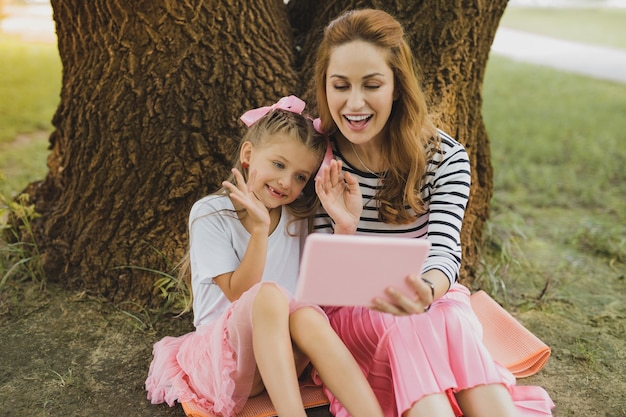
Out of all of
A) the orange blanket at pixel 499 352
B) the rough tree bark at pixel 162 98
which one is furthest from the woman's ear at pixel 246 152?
the orange blanket at pixel 499 352

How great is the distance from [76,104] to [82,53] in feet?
0.73

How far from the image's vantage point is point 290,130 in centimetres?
231

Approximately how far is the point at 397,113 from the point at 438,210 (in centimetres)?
36

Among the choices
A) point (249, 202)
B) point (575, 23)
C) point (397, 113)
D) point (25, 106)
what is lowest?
point (25, 106)

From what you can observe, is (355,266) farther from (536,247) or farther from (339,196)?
(536,247)

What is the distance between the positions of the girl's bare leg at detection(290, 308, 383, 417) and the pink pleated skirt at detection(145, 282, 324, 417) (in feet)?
0.22

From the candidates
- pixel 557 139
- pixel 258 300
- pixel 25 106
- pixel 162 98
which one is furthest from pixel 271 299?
pixel 25 106

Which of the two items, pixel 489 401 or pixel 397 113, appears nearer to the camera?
pixel 489 401

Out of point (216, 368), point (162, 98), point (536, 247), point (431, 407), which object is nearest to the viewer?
point (431, 407)

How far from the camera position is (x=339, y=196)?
2340mm

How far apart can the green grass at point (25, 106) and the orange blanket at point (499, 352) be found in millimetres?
2135

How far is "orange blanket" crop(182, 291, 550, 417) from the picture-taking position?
225cm

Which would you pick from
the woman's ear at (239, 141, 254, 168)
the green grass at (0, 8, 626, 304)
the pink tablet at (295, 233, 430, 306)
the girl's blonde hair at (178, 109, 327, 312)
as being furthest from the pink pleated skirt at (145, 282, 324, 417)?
the green grass at (0, 8, 626, 304)

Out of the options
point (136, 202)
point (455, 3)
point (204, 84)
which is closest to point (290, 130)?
point (204, 84)
